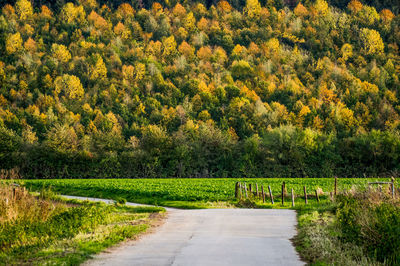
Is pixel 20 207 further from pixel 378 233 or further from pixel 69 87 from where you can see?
pixel 69 87

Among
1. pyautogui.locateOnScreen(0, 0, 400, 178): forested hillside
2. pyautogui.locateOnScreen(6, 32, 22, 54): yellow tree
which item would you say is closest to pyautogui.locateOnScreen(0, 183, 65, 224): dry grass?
pyautogui.locateOnScreen(0, 0, 400, 178): forested hillside

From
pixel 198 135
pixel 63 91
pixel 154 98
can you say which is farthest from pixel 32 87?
pixel 198 135

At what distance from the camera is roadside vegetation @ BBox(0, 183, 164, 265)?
13.1 meters

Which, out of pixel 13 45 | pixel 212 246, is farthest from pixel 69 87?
pixel 212 246

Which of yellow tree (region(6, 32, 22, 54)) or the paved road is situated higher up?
yellow tree (region(6, 32, 22, 54))

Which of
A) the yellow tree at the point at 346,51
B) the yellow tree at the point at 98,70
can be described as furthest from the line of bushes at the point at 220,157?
the yellow tree at the point at 346,51

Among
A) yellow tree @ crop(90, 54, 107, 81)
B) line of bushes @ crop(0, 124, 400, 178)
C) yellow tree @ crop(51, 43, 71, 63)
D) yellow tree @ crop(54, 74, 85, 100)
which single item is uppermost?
yellow tree @ crop(51, 43, 71, 63)

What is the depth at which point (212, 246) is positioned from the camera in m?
14.7

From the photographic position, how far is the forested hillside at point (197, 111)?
291ft

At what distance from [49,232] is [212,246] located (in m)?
5.31

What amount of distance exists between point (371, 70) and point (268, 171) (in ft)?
307

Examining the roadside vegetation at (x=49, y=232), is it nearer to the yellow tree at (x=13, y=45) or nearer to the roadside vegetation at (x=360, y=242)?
the roadside vegetation at (x=360, y=242)

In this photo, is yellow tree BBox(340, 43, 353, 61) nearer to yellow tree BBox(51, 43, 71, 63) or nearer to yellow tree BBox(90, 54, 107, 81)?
yellow tree BBox(90, 54, 107, 81)

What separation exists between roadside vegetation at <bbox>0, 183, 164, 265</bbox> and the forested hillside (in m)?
67.2
